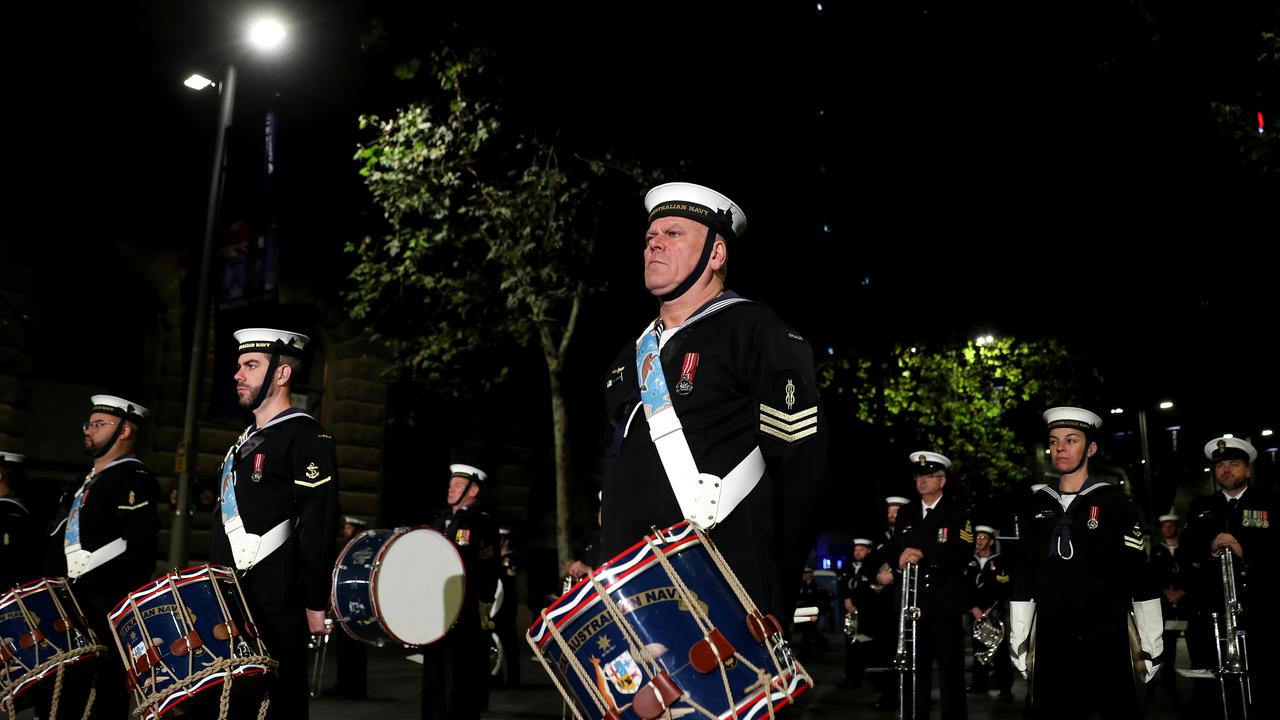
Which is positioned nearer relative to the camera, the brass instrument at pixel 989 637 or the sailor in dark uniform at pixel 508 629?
the sailor in dark uniform at pixel 508 629

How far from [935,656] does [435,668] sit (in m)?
4.59

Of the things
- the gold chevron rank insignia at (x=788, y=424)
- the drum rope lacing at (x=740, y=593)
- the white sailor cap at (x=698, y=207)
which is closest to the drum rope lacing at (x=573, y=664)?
the drum rope lacing at (x=740, y=593)

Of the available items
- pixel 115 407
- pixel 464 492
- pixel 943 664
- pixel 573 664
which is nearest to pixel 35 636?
pixel 115 407

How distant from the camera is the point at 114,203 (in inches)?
681

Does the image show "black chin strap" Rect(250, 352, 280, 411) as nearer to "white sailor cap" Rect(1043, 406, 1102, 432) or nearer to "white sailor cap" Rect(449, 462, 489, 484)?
"white sailor cap" Rect(449, 462, 489, 484)

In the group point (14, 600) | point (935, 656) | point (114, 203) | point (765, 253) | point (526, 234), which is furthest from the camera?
point (765, 253)

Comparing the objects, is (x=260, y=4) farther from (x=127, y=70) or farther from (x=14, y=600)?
(x=14, y=600)

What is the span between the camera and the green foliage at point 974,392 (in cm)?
3075

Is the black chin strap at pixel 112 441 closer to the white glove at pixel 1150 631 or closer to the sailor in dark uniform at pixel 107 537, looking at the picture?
the sailor in dark uniform at pixel 107 537

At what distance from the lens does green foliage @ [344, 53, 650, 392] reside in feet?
53.1

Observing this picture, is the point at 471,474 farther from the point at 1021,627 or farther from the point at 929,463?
the point at 1021,627

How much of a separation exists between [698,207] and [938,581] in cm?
723

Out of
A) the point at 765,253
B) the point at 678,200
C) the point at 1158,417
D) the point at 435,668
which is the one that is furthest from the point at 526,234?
the point at 1158,417

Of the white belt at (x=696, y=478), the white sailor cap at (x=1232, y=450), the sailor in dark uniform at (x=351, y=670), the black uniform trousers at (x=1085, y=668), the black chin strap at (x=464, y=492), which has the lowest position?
the sailor in dark uniform at (x=351, y=670)
